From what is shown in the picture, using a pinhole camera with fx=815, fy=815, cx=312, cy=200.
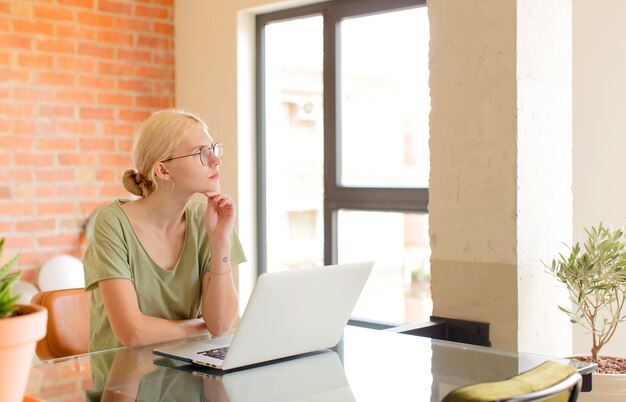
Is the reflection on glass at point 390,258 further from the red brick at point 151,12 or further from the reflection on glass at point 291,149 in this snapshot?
the red brick at point 151,12

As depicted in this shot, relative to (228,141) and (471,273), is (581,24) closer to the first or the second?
(471,273)

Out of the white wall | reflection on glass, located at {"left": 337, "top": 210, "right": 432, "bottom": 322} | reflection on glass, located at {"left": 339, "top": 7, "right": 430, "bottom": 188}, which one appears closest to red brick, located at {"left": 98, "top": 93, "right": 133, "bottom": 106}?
reflection on glass, located at {"left": 339, "top": 7, "right": 430, "bottom": 188}

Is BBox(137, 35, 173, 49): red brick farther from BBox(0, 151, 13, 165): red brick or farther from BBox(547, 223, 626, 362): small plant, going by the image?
BBox(547, 223, 626, 362): small plant

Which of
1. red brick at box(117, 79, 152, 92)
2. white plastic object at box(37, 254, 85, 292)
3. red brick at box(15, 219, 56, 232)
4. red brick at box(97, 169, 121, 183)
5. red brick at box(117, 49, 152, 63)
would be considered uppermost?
red brick at box(117, 49, 152, 63)

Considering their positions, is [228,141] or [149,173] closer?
[149,173]

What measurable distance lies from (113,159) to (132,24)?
727mm

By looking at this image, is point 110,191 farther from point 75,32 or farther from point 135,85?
point 75,32

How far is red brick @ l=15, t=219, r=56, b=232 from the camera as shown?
154 inches

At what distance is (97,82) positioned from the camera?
4195mm

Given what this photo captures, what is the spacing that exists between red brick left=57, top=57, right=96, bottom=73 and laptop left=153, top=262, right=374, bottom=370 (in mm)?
2505

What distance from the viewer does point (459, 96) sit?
102 inches

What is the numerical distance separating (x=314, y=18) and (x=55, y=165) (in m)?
1.48

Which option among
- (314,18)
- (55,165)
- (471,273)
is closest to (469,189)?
(471,273)

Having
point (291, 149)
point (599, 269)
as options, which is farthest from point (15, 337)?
point (291, 149)
